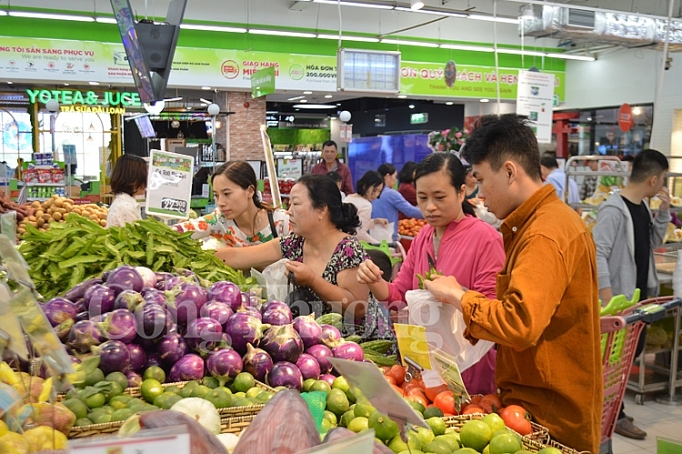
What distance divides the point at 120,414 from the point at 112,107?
15086mm

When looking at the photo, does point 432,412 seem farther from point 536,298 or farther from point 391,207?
point 391,207

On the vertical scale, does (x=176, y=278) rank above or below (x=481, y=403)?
above

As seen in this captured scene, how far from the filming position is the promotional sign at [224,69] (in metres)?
11.8

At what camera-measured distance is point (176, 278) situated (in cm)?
242

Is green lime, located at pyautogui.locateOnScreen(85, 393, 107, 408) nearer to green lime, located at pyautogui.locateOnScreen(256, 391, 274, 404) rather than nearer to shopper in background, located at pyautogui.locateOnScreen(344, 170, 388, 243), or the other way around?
green lime, located at pyautogui.locateOnScreen(256, 391, 274, 404)

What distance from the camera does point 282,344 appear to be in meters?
2.13

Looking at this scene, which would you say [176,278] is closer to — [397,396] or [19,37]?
[397,396]

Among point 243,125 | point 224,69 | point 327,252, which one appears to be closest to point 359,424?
point 327,252

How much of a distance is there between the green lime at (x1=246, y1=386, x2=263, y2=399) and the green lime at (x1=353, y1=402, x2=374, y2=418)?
0.32m

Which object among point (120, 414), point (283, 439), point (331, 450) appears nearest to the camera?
point (331, 450)

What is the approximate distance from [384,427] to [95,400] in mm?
794

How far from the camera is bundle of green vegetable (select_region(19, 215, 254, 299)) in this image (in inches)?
109

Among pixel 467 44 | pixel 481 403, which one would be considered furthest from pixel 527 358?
pixel 467 44

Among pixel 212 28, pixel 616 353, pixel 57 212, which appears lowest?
pixel 616 353
